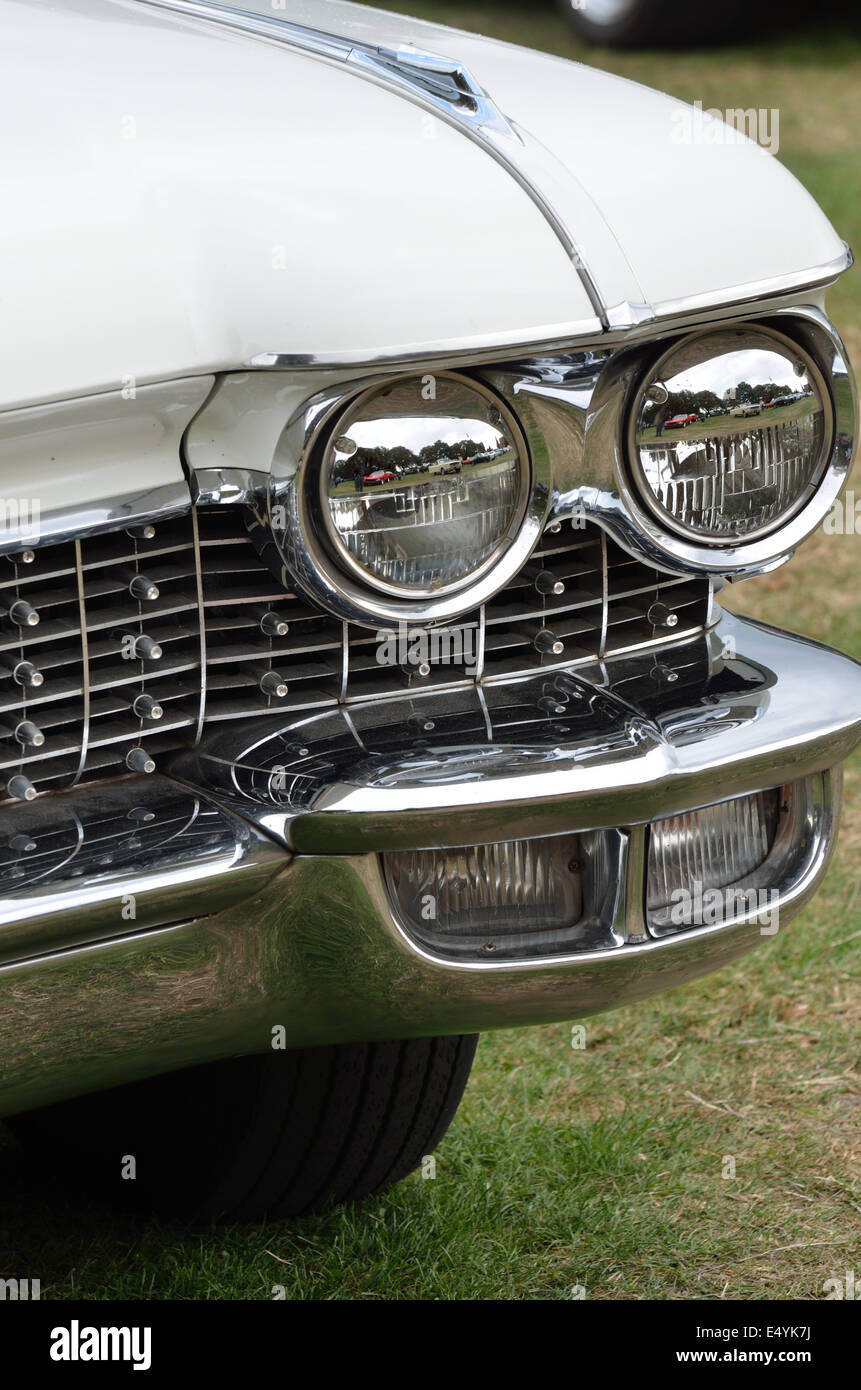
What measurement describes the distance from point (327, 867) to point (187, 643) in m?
0.28

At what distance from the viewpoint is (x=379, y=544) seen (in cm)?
172

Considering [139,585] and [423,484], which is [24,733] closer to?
[139,585]

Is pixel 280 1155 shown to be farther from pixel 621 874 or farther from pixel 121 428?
pixel 121 428

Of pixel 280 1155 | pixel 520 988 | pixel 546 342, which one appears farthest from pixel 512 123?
pixel 280 1155

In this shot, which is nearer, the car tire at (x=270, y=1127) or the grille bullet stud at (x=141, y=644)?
the grille bullet stud at (x=141, y=644)

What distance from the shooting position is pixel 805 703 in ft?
6.37

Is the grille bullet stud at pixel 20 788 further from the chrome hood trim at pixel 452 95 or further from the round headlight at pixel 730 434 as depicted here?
the round headlight at pixel 730 434

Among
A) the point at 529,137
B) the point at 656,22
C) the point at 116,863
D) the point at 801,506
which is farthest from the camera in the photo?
the point at 656,22

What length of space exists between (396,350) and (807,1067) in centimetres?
175

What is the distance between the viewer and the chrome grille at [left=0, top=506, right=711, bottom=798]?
1.67 m

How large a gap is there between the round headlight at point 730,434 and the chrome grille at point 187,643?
0.36 feet

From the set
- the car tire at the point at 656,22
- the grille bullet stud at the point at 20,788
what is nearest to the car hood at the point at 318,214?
the grille bullet stud at the point at 20,788

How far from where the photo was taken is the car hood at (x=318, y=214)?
156 cm

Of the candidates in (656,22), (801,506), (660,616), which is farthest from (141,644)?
(656,22)
